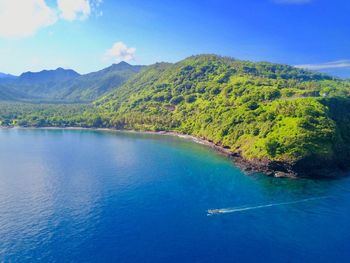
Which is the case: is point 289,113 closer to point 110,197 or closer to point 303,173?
point 303,173

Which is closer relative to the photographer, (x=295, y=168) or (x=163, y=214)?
(x=163, y=214)

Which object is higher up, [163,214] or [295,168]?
[295,168]

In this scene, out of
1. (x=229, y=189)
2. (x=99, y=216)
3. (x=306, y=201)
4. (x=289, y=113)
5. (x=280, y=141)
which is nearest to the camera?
(x=99, y=216)

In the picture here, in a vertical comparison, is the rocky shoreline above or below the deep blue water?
above

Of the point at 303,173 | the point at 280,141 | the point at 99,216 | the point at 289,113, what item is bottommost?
the point at 99,216

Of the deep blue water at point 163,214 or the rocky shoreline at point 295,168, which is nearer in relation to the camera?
the deep blue water at point 163,214

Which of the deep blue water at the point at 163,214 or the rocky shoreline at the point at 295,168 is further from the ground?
the rocky shoreline at the point at 295,168

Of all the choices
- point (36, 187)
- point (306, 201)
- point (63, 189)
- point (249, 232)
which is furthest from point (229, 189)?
point (36, 187)

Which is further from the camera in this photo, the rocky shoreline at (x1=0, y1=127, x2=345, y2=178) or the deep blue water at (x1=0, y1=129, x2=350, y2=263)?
the rocky shoreline at (x1=0, y1=127, x2=345, y2=178)
